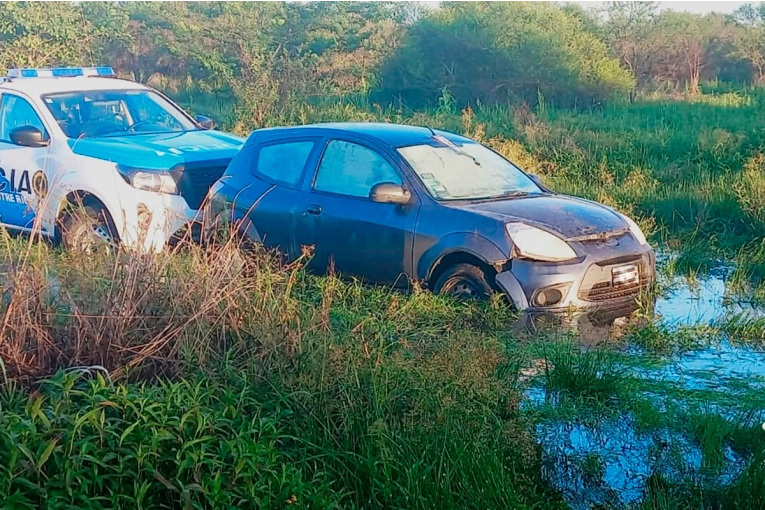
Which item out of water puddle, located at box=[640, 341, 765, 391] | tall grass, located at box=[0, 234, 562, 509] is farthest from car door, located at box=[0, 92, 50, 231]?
water puddle, located at box=[640, 341, 765, 391]

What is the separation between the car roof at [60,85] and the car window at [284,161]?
273cm

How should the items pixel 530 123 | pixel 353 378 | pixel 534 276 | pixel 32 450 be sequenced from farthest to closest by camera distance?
1. pixel 530 123
2. pixel 534 276
3. pixel 353 378
4. pixel 32 450

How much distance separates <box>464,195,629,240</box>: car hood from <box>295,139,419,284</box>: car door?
573 millimetres

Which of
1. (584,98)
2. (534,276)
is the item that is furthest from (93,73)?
(584,98)

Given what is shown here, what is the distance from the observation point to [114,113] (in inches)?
362

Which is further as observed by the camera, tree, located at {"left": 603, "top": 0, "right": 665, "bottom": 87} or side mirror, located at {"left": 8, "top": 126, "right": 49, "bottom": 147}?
tree, located at {"left": 603, "top": 0, "right": 665, "bottom": 87}

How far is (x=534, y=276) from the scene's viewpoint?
600 cm

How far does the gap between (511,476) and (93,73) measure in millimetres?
7683

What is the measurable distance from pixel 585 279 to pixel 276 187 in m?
2.56

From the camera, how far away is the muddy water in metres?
3.94

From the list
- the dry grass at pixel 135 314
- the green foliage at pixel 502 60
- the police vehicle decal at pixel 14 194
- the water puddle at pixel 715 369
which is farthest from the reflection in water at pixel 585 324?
the green foliage at pixel 502 60

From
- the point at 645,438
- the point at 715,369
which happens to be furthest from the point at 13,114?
the point at 645,438

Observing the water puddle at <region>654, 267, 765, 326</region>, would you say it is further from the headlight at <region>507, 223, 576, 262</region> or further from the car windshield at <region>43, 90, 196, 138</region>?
the car windshield at <region>43, 90, 196, 138</region>

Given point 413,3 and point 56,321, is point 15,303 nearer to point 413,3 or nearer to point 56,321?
point 56,321
